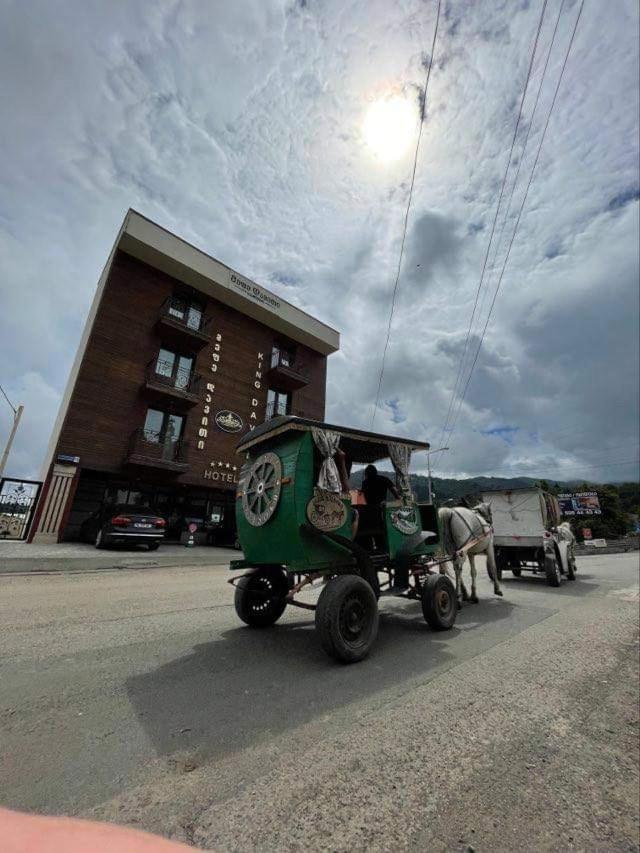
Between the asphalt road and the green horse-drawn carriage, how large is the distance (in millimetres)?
424

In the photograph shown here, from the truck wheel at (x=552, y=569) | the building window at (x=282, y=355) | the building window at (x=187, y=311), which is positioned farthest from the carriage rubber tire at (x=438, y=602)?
the building window at (x=282, y=355)

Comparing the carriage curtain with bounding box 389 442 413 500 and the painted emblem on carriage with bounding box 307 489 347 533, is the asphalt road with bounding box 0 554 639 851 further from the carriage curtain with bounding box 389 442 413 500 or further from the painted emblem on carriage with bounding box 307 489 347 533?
the carriage curtain with bounding box 389 442 413 500

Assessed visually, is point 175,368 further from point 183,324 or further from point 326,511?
point 326,511

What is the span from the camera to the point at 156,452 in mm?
19219

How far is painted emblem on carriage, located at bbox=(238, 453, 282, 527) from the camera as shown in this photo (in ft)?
15.6

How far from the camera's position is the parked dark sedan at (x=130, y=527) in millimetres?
14047

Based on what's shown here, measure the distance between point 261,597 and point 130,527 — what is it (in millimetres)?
10678

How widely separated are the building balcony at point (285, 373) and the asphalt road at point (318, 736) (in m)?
20.3

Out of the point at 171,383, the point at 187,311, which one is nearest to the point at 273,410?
the point at 171,383

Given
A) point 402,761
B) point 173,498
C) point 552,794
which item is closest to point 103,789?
point 402,761

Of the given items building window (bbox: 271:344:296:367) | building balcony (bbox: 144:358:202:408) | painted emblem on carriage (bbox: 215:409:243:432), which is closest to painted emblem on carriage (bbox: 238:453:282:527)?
building balcony (bbox: 144:358:202:408)

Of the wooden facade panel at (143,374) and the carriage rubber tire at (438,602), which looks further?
the wooden facade panel at (143,374)

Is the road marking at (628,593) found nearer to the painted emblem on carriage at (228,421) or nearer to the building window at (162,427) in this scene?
the painted emblem on carriage at (228,421)

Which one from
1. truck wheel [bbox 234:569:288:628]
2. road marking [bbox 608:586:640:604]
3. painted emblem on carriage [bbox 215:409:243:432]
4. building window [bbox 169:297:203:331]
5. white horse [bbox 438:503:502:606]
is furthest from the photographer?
painted emblem on carriage [bbox 215:409:243:432]
